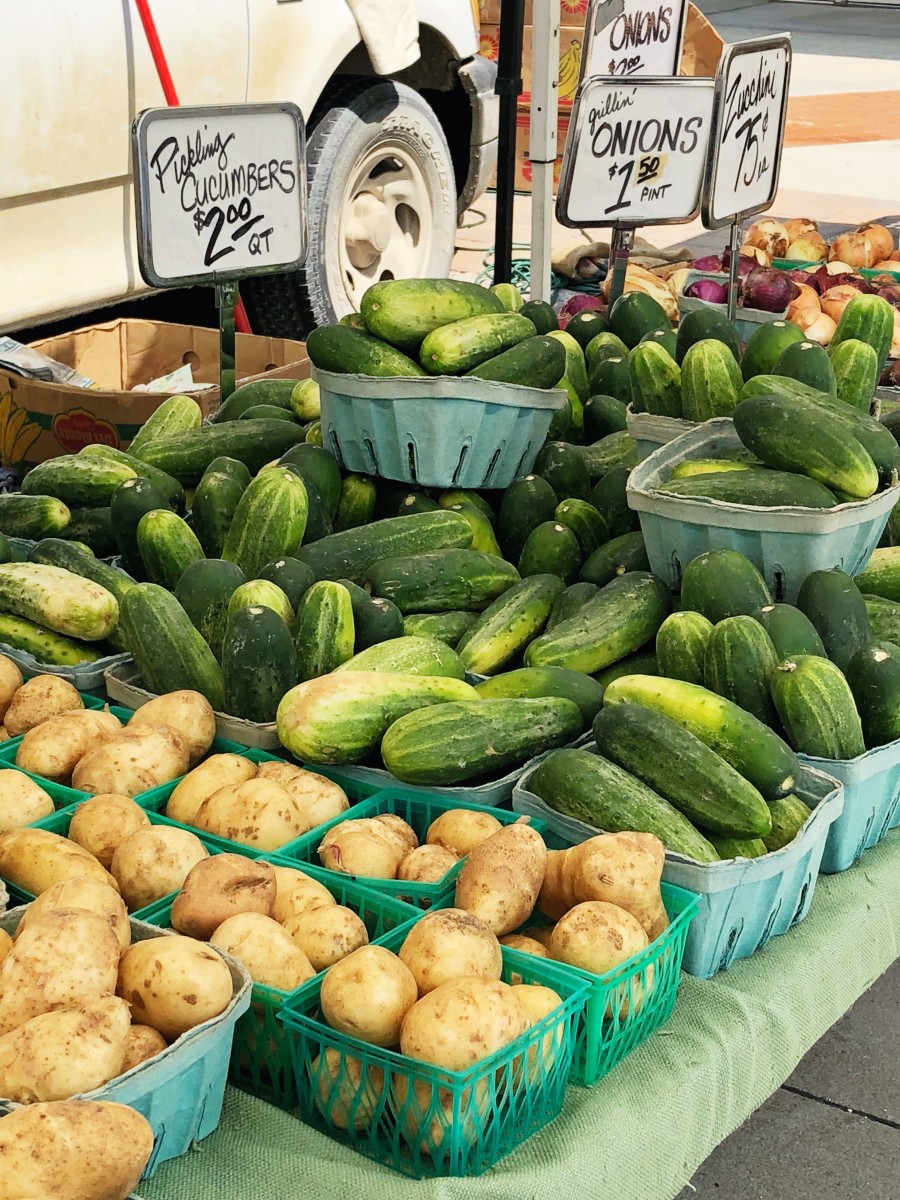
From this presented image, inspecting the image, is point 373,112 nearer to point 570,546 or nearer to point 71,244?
point 71,244

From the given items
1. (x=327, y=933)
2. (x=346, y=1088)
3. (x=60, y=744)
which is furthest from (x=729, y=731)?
(x=60, y=744)

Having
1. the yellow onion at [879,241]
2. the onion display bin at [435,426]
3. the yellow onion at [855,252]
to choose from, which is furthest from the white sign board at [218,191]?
the yellow onion at [879,241]

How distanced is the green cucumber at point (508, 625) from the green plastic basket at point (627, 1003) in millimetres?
801

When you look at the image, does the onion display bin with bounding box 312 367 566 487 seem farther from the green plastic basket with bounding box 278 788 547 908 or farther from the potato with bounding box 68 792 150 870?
the potato with bounding box 68 792 150 870

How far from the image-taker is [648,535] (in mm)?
2584

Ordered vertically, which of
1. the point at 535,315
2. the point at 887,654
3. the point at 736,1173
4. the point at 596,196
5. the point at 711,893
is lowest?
the point at 736,1173

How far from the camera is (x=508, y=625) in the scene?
2.58m

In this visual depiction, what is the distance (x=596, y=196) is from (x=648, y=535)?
1.59 m

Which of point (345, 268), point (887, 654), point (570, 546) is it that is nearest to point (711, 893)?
point (887, 654)

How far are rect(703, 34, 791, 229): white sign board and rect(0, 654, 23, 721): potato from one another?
2.28 m

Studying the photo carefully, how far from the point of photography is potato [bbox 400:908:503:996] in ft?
5.28

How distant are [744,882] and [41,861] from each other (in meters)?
0.93

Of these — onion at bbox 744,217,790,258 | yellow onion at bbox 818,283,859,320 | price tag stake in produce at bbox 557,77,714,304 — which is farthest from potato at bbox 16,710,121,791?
onion at bbox 744,217,790,258

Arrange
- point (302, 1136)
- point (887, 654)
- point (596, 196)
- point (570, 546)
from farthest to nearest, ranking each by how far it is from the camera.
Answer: point (596, 196)
point (570, 546)
point (887, 654)
point (302, 1136)
